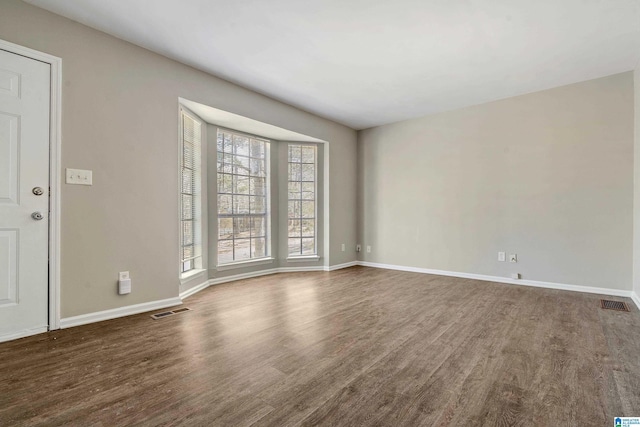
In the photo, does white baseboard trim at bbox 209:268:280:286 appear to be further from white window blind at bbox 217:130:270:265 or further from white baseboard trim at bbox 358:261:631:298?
white baseboard trim at bbox 358:261:631:298

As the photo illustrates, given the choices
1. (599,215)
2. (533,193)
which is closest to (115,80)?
(533,193)

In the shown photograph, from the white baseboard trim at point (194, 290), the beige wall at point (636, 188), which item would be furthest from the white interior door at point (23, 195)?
the beige wall at point (636, 188)

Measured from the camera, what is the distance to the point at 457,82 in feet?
12.9

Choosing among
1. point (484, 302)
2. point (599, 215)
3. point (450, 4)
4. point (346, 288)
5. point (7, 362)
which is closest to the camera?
point (7, 362)

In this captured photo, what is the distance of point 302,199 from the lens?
547 centimetres

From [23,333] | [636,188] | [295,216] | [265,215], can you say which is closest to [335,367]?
[23,333]

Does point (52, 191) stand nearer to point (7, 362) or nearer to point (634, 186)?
point (7, 362)

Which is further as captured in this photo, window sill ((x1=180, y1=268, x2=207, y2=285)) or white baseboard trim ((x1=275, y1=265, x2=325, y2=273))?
white baseboard trim ((x1=275, y1=265, x2=325, y2=273))

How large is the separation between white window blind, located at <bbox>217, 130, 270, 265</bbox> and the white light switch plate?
179 centimetres

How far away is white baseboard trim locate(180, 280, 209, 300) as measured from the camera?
361 centimetres

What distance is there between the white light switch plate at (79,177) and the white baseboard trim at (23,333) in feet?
4.09

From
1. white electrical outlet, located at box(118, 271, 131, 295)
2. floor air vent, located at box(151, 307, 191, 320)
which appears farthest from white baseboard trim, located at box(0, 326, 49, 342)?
floor air vent, located at box(151, 307, 191, 320)

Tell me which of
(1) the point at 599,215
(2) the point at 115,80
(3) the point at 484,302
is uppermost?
(2) the point at 115,80

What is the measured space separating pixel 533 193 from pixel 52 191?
554cm
